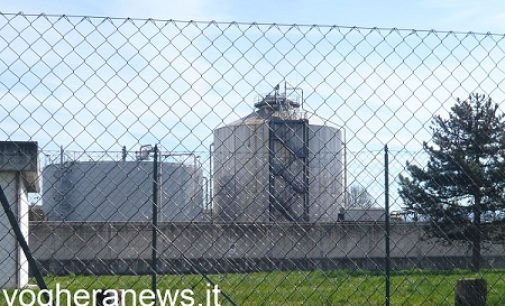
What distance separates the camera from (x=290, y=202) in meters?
7.32

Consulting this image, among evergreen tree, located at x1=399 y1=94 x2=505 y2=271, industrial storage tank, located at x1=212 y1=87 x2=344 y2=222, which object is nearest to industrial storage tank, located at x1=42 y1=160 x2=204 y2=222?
industrial storage tank, located at x1=212 y1=87 x2=344 y2=222

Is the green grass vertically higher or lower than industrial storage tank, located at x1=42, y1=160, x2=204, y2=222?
lower

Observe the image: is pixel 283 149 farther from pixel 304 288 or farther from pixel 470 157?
pixel 304 288

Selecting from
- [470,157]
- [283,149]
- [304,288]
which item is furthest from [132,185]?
[470,157]

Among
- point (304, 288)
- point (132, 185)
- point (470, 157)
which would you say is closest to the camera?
point (470, 157)

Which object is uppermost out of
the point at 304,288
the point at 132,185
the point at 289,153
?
the point at 289,153

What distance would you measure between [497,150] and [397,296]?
4098 mm

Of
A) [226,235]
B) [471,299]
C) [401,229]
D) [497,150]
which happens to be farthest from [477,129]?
[401,229]

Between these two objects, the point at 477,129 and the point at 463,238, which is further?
the point at 463,238

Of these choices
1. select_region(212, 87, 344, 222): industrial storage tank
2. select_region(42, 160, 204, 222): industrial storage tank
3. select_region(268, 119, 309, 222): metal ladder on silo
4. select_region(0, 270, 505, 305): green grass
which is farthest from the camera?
select_region(0, 270, 505, 305): green grass

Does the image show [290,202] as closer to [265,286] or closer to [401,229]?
[265,286]

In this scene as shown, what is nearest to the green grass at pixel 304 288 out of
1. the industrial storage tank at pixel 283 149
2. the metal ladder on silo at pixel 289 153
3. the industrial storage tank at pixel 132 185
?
the industrial storage tank at pixel 132 185

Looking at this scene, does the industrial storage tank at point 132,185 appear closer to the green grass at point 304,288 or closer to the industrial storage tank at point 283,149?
the industrial storage tank at point 283,149

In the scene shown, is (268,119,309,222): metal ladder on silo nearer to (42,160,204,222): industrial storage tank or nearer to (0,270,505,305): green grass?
(42,160,204,222): industrial storage tank
